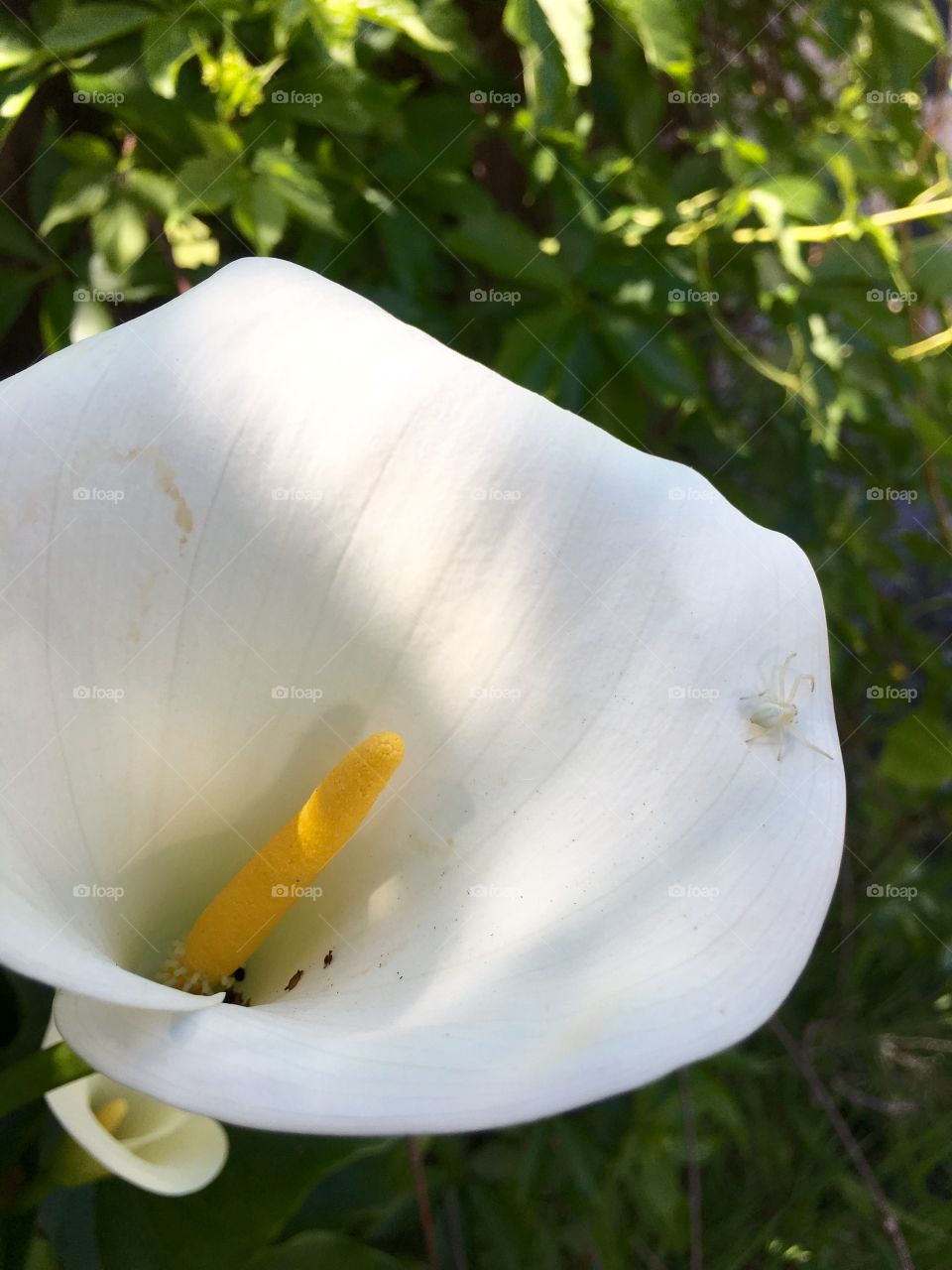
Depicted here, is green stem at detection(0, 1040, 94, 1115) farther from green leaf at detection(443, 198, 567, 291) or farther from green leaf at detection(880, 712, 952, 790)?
green leaf at detection(880, 712, 952, 790)

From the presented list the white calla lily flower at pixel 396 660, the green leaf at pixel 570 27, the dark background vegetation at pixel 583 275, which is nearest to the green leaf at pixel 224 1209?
the dark background vegetation at pixel 583 275

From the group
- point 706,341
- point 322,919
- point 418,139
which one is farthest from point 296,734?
point 706,341

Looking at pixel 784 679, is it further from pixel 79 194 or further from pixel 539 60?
pixel 79 194

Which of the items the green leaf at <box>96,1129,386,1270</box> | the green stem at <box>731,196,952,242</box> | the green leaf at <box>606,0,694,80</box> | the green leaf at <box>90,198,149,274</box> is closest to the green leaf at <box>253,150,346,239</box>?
the green leaf at <box>90,198,149,274</box>

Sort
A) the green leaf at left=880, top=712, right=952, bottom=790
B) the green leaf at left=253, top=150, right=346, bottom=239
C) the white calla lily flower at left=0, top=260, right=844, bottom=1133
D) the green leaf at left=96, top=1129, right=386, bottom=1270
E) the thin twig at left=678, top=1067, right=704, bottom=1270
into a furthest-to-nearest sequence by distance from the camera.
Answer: the green leaf at left=880, top=712, right=952, bottom=790 < the thin twig at left=678, top=1067, right=704, bottom=1270 < the green leaf at left=253, top=150, right=346, bottom=239 < the green leaf at left=96, top=1129, right=386, bottom=1270 < the white calla lily flower at left=0, top=260, right=844, bottom=1133

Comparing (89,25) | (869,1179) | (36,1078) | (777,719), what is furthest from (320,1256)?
(89,25)

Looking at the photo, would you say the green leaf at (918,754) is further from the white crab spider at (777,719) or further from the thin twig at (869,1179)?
the white crab spider at (777,719)
